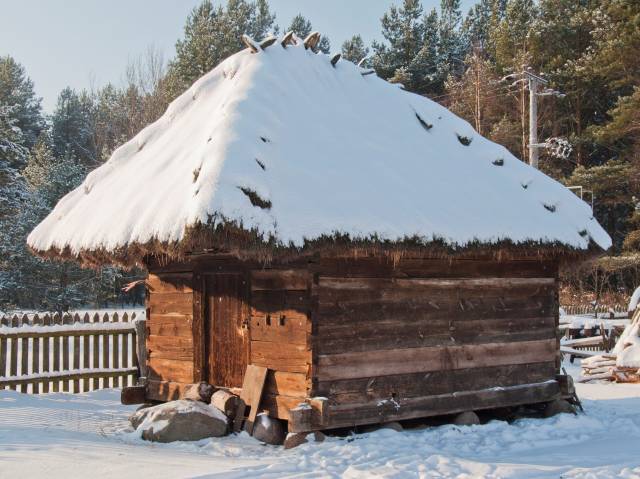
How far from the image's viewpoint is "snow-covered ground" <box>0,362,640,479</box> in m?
7.20

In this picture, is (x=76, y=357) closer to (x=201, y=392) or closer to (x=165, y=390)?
(x=165, y=390)

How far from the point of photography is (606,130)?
2938 centimetres

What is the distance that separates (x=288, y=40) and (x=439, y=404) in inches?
234

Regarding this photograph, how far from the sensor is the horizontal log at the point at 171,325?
10.5 meters

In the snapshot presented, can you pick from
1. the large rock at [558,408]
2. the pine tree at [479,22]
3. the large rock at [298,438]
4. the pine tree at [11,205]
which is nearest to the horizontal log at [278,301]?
the large rock at [298,438]

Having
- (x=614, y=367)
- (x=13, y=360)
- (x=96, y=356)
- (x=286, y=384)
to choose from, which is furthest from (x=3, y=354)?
(x=614, y=367)

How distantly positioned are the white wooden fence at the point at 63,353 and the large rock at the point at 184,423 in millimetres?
4115

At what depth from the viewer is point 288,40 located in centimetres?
1147

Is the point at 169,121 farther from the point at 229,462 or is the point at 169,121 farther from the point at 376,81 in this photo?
the point at 229,462

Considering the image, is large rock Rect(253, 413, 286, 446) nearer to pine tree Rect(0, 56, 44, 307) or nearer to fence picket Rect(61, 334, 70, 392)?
fence picket Rect(61, 334, 70, 392)

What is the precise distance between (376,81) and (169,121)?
3492 millimetres

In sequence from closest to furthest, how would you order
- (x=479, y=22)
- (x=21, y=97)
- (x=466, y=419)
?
1. (x=466, y=419)
2. (x=479, y=22)
3. (x=21, y=97)

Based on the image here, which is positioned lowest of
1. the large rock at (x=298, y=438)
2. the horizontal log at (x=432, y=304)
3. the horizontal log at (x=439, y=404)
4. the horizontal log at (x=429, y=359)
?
the large rock at (x=298, y=438)

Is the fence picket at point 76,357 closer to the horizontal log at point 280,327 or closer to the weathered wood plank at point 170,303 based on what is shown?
the weathered wood plank at point 170,303
